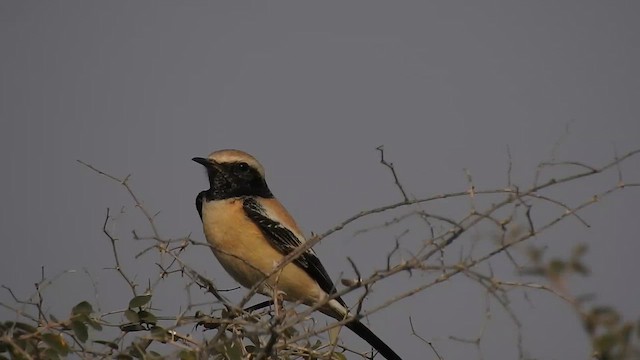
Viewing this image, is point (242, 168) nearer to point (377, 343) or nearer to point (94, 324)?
point (377, 343)

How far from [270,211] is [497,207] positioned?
11.9 feet

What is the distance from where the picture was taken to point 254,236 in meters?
6.72

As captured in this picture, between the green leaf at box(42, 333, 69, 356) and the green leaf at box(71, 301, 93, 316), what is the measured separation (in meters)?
0.16

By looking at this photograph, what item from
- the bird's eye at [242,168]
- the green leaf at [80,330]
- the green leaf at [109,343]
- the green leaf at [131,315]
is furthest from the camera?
the bird's eye at [242,168]

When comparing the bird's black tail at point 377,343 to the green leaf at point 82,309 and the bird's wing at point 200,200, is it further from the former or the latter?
the green leaf at point 82,309

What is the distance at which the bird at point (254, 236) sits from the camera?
6.63 meters

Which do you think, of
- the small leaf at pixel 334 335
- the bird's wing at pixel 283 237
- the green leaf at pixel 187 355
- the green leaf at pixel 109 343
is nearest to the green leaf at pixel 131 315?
the green leaf at pixel 109 343

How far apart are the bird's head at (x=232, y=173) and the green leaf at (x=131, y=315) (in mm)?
2776

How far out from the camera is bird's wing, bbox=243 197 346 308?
6.78m

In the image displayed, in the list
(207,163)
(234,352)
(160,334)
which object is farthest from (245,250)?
(160,334)

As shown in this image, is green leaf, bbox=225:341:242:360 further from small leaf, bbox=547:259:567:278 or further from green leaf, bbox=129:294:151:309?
small leaf, bbox=547:259:567:278

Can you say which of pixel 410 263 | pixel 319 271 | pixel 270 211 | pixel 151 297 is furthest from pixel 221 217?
pixel 410 263

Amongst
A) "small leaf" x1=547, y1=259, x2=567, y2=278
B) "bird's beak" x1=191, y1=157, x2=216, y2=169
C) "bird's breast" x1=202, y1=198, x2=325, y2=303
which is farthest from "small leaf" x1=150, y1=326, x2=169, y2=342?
"bird's beak" x1=191, y1=157, x2=216, y2=169

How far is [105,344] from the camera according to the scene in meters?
4.02
